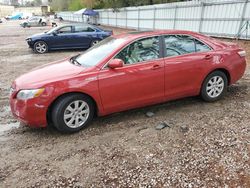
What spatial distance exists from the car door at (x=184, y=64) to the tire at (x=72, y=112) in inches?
59.5

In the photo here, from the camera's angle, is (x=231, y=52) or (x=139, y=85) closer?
(x=139, y=85)

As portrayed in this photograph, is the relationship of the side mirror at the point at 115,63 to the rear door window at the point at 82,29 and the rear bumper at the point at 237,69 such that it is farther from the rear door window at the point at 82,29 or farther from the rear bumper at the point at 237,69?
the rear door window at the point at 82,29

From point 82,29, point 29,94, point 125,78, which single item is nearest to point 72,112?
point 29,94

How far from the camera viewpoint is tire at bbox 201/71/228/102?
508 centimetres

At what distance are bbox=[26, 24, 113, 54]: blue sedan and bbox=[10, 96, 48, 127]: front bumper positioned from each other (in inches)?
386

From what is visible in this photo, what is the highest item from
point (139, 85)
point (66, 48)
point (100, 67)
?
Result: point (100, 67)

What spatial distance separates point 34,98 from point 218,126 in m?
2.98

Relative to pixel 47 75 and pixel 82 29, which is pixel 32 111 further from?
Result: pixel 82 29

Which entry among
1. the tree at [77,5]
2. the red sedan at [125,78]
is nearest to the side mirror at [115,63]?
the red sedan at [125,78]

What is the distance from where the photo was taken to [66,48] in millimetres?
13609

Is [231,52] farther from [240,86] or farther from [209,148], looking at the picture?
[209,148]

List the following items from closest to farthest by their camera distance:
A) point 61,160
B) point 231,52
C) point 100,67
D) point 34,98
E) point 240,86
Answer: point 61,160, point 34,98, point 100,67, point 231,52, point 240,86

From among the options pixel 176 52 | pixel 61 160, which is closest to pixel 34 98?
pixel 61 160

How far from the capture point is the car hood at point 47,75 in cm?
401
